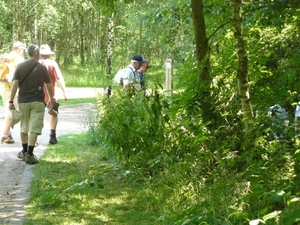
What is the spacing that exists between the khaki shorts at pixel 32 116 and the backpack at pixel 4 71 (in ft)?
6.54

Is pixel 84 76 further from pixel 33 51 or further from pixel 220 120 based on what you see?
pixel 220 120

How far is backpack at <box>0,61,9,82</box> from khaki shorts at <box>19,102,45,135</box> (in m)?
1.99

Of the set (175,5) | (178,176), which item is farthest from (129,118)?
(175,5)

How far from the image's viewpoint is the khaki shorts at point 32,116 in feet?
29.5

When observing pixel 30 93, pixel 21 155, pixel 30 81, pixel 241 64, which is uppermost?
pixel 241 64

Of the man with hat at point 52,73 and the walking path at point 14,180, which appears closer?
the walking path at point 14,180

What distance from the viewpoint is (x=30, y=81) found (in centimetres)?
903

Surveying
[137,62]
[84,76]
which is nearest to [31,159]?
[137,62]

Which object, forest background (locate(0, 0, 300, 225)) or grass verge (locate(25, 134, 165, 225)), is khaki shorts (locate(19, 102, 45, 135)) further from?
forest background (locate(0, 0, 300, 225))

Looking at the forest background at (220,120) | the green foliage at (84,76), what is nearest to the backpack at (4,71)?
the forest background at (220,120)

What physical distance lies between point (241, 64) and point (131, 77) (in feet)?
12.7

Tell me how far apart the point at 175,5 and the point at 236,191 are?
175 inches

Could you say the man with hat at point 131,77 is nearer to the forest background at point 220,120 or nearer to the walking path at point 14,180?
the forest background at point 220,120

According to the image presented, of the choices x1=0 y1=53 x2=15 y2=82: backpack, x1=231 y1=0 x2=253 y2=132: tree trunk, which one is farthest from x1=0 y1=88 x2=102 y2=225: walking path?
x1=231 y1=0 x2=253 y2=132: tree trunk
